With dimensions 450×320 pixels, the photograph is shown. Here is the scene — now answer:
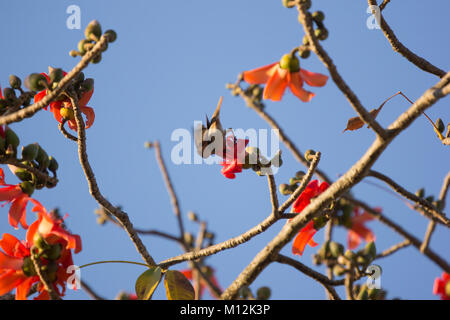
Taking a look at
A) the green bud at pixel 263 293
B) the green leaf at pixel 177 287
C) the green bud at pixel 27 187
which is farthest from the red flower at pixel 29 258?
the green bud at pixel 263 293

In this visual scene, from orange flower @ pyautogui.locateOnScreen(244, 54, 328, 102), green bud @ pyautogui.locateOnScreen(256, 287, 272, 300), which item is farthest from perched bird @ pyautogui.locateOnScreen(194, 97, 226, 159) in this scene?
green bud @ pyautogui.locateOnScreen(256, 287, 272, 300)

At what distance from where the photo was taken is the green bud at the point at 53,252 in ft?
4.64

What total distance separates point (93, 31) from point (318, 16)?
62 cm

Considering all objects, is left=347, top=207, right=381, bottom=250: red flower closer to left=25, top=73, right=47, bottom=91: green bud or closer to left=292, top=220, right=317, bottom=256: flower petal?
left=292, top=220, right=317, bottom=256: flower petal

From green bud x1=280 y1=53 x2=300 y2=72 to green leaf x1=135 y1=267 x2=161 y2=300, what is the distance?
2.44ft

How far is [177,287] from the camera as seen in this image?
1.39 meters

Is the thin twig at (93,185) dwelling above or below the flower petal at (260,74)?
below

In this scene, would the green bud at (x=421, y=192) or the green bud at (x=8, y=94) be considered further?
the green bud at (x=421, y=192)

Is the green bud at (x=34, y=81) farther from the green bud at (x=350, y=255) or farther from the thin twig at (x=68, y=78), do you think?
the green bud at (x=350, y=255)

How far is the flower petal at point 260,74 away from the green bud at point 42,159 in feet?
2.23

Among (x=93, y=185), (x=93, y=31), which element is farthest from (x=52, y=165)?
(x=93, y=31)

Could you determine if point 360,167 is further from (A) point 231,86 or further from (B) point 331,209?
(A) point 231,86
